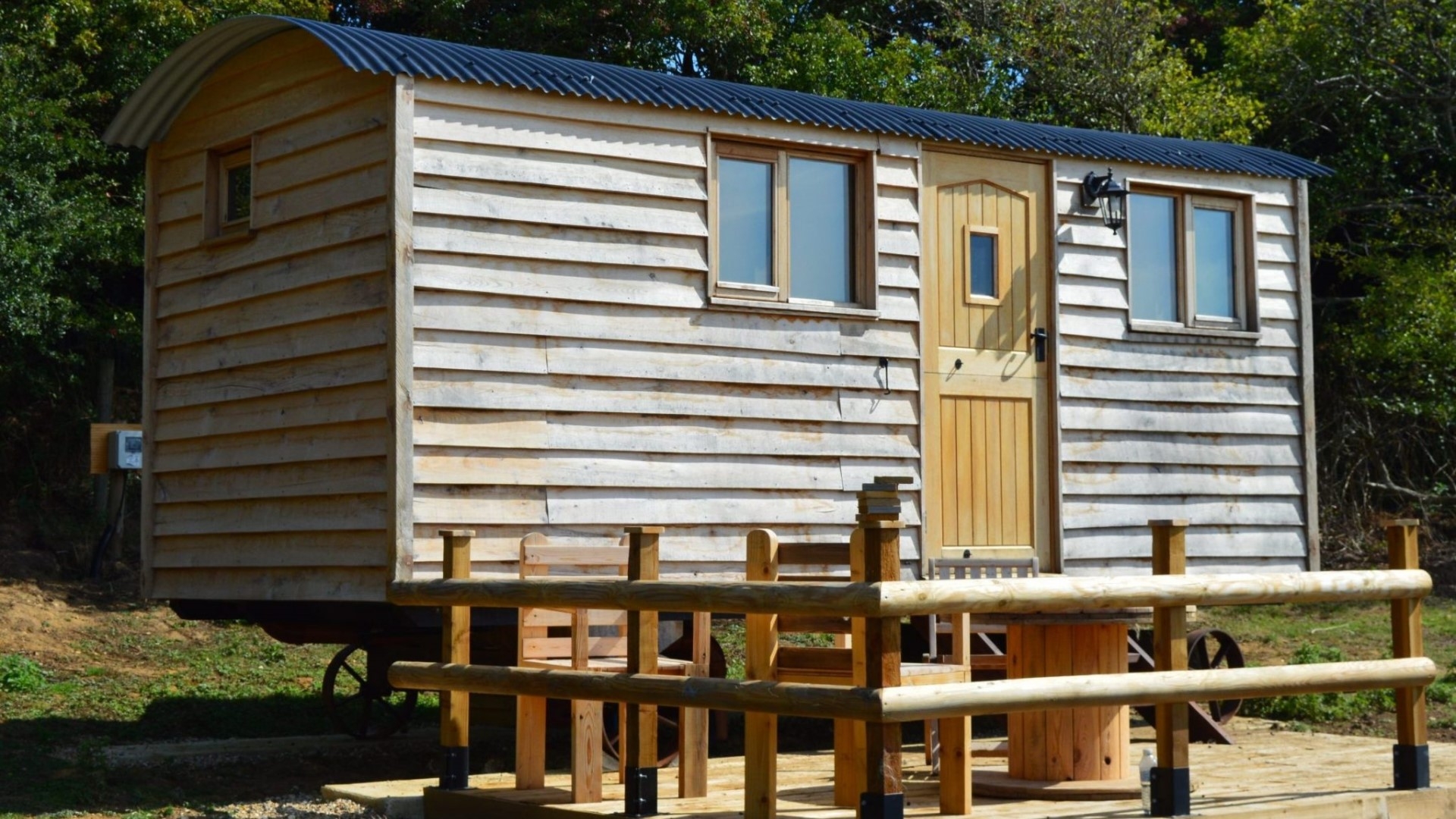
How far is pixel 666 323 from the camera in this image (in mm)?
8891

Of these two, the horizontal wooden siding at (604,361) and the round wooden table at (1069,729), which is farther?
the horizontal wooden siding at (604,361)

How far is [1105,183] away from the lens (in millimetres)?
10461

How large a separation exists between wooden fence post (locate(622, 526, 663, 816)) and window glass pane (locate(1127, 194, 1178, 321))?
5577mm

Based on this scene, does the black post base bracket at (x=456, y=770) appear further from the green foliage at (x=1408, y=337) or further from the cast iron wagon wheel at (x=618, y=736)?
the green foliage at (x=1408, y=337)

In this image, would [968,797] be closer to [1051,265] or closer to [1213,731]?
[1213,731]

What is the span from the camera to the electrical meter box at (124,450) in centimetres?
1230

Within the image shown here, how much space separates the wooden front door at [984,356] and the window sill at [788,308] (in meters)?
0.51

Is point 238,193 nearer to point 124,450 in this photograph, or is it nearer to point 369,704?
point 369,704

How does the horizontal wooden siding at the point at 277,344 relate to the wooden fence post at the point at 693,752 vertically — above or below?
above

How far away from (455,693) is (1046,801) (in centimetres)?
238

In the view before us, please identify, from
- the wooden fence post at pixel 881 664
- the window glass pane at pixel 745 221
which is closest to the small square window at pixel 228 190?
the window glass pane at pixel 745 221

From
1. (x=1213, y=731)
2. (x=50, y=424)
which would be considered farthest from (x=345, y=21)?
(x=1213, y=731)

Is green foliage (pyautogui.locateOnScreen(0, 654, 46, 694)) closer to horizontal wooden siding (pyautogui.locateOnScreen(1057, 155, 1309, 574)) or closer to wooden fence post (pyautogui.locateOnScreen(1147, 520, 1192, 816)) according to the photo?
horizontal wooden siding (pyautogui.locateOnScreen(1057, 155, 1309, 574))

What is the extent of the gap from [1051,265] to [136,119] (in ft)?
18.4
